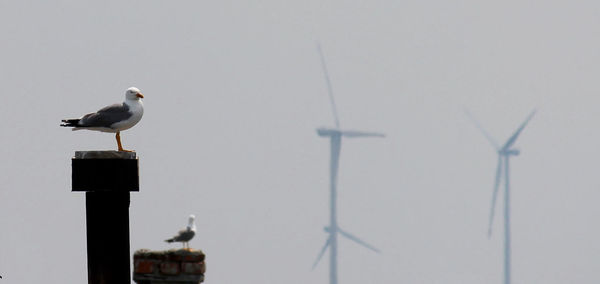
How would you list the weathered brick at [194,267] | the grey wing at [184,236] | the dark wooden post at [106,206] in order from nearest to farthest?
the weathered brick at [194,267], the dark wooden post at [106,206], the grey wing at [184,236]

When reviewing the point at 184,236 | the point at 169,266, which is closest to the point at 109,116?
the point at 184,236

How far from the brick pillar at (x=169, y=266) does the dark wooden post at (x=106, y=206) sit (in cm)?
43

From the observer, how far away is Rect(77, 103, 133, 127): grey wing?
55.8 ft

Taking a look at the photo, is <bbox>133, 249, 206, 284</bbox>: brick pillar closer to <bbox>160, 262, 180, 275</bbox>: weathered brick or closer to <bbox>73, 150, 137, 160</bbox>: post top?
<bbox>160, 262, 180, 275</bbox>: weathered brick

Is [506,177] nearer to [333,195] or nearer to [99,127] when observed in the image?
[333,195]

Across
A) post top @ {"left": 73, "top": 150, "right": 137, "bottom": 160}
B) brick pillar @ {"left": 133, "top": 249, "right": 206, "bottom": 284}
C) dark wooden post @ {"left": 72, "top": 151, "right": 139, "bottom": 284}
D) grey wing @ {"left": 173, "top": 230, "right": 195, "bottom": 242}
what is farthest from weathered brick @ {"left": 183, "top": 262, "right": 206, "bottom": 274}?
post top @ {"left": 73, "top": 150, "right": 137, "bottom": 160}

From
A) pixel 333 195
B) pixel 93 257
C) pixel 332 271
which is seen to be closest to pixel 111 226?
pixel 93 257

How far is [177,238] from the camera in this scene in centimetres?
1523

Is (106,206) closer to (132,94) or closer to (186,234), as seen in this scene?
(186,234)

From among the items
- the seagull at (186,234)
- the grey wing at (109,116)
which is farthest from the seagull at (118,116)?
the seagull at (186,234)

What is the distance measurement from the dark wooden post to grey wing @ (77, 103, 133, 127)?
2.00 metres

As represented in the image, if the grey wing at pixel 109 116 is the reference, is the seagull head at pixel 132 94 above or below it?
above

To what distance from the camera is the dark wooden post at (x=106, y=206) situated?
48.8 ft

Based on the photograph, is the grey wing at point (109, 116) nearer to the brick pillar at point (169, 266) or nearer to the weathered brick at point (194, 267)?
the brick pillar at point (169, 266)
